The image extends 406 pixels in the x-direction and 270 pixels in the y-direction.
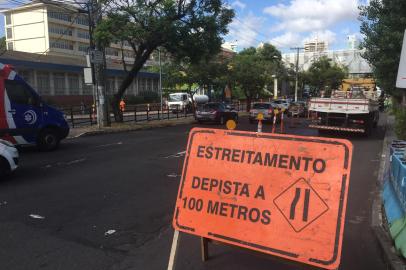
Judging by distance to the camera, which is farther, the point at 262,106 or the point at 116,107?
the point at 262,106

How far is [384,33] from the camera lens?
12227 mm

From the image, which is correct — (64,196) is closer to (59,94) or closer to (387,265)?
(387,265)

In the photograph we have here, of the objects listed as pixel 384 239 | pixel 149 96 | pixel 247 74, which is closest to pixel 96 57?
pixel 384 239

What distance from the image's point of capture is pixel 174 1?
23344 millimetres

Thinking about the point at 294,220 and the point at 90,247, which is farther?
the point at 90,247

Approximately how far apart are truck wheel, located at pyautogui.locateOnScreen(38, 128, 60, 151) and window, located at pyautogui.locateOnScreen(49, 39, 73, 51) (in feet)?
240

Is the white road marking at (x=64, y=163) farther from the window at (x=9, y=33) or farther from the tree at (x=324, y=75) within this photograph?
the window at (x=9, y=33)

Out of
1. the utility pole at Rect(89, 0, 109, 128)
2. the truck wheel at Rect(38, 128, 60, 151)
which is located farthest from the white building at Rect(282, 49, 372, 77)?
the truck wheel at Rect(38, 128, 60, 151)

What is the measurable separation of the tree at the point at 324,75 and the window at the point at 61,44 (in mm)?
47577

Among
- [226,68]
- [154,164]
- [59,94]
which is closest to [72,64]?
[59,94]

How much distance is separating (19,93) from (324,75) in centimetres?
6955

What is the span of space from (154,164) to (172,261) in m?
7.24

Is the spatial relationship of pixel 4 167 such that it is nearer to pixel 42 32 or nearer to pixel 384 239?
pixel 384 239

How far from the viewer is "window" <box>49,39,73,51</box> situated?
82.2 meters
